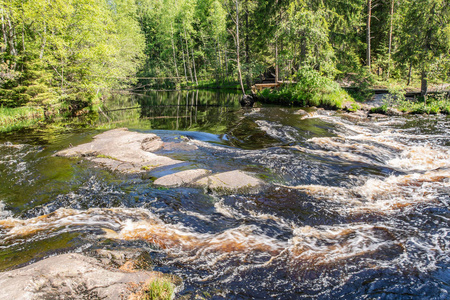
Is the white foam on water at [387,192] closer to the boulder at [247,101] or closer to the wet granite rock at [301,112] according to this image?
the wet granite rock at [301,112]

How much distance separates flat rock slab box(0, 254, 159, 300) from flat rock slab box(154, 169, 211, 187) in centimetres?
352

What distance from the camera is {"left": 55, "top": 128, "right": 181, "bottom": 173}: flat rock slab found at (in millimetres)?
8568

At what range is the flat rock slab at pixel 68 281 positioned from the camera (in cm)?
296

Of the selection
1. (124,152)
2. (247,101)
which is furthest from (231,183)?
(247,101)

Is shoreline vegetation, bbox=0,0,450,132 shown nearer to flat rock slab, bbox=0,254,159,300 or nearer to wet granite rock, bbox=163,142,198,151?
wet granite rock, bbox=163,142,198,151

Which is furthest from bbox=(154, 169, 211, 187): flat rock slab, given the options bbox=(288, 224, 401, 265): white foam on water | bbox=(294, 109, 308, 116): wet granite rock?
bbox=(294, 109, 308, 116): wet granite rock

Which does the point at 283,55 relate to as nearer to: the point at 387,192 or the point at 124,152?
the point at 124,152

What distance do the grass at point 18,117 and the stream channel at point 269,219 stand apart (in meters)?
6.99

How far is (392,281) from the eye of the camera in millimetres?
3713

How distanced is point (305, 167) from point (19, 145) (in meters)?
12.7

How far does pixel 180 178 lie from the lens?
7.24m

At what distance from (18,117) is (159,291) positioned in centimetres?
1881

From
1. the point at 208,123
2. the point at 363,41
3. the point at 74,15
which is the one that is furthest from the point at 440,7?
the point at 74,15

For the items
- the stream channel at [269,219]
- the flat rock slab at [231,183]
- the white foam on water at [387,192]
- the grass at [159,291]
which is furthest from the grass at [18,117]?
the white foam on water at [387,192]
